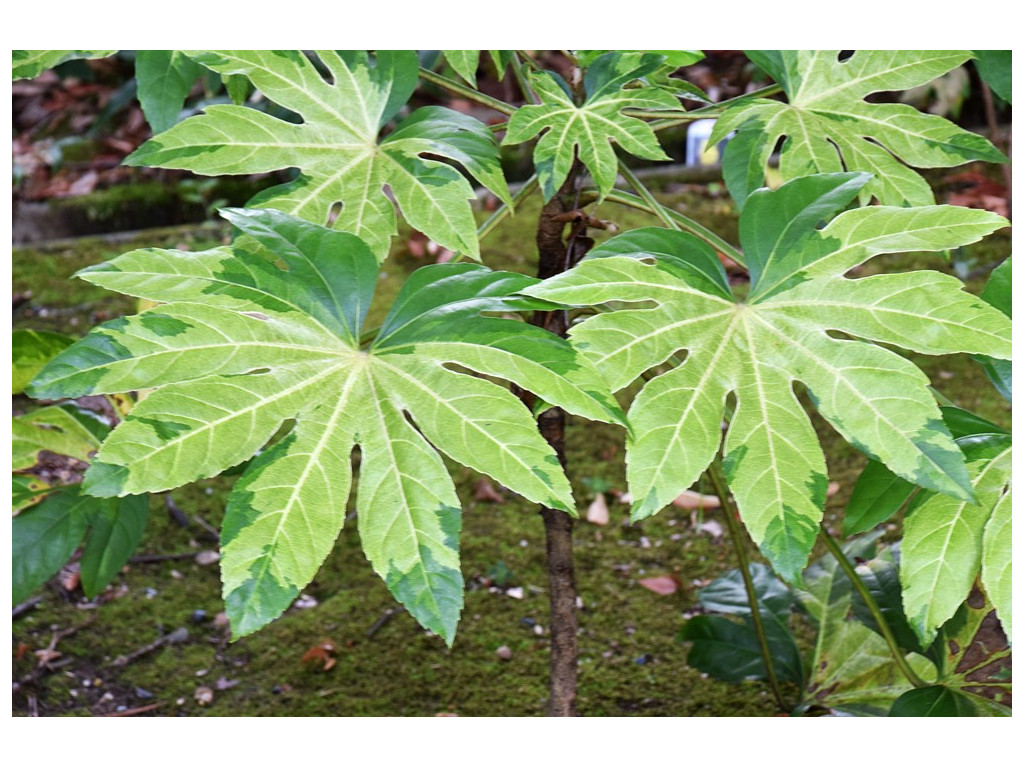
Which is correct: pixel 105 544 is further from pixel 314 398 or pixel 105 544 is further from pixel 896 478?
pixel 896 478

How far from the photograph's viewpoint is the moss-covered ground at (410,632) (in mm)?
1176

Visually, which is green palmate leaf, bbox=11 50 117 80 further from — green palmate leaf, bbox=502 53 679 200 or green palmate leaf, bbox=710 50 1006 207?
green palmate leaf, bbox=710 50 1006 207

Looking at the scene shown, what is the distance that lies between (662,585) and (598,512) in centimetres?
18

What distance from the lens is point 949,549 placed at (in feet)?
2.27

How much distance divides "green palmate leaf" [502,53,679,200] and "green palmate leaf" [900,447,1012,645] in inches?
13.5

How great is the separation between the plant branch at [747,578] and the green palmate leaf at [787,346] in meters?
0.28

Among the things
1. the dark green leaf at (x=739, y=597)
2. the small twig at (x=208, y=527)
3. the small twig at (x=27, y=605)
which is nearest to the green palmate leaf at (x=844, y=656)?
the dark green leaf at (x=739, y=597)

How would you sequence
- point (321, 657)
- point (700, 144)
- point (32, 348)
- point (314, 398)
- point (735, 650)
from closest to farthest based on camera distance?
point (314, 398)
point (32, 348)
point (735, 650)
point (321, 657)
point (700, 144)

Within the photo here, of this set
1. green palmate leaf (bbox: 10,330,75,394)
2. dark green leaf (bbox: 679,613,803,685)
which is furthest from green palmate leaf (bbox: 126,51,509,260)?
dark green leaf (bbox: 679,613,803,685)

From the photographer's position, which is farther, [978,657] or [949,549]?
[978,657]

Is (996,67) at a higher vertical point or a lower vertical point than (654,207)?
higher

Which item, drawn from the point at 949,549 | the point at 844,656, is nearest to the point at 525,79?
the point at 949,549

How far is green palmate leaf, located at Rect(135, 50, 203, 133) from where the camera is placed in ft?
2.87
